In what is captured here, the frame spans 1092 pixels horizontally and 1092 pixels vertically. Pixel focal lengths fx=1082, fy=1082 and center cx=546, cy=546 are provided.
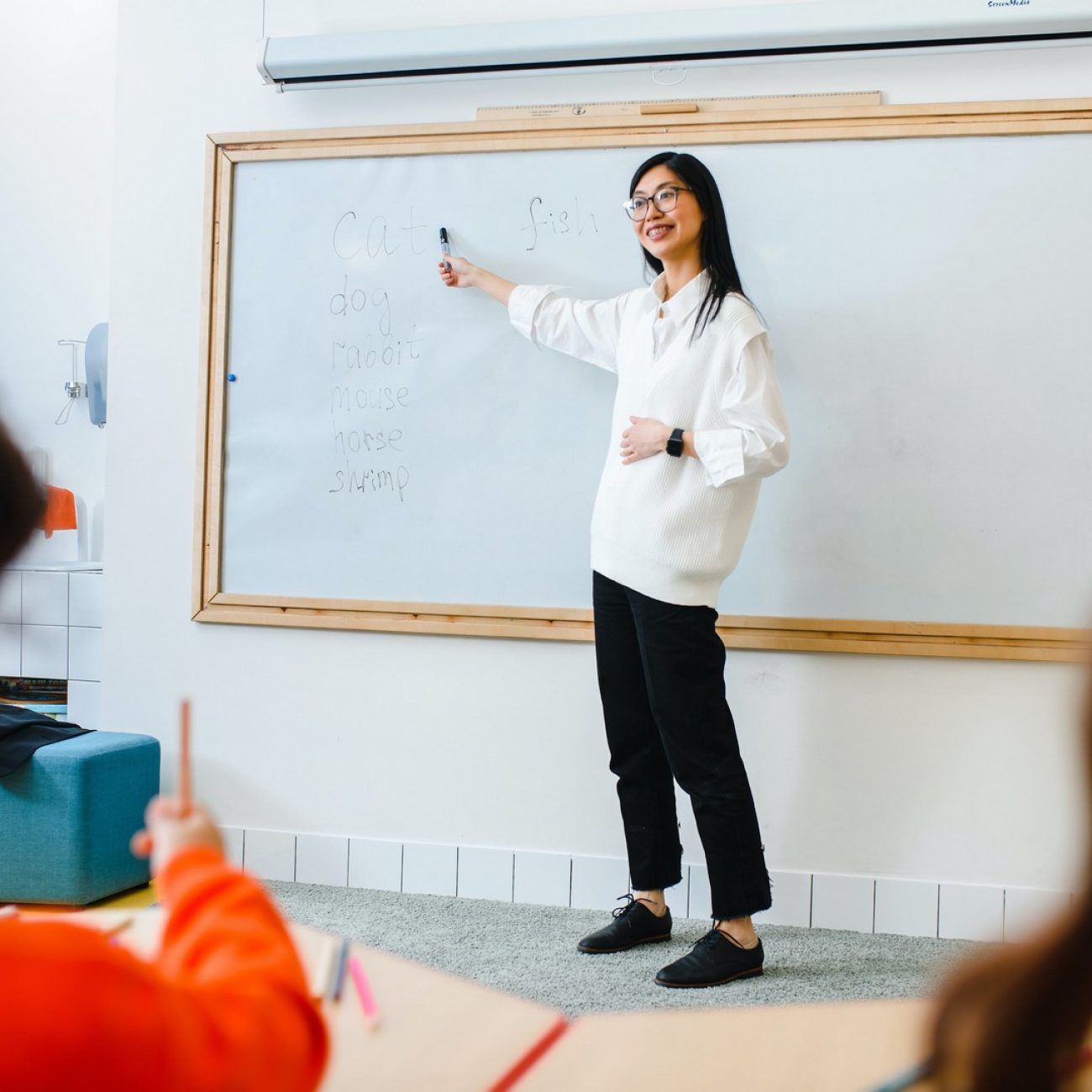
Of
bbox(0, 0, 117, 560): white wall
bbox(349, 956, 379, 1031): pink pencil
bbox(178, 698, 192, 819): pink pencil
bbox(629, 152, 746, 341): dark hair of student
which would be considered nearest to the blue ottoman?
bbox(0, 0, 117, 560): white wall

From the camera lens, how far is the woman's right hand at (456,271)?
2.67m

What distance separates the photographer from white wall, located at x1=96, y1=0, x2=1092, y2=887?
2484 millimetres

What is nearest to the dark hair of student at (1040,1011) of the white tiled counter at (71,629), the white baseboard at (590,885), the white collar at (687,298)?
the white collar at (687,298)

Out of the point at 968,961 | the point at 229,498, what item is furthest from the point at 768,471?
the point at 968,961

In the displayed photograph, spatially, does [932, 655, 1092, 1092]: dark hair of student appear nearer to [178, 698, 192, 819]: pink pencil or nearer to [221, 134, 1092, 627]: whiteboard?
[178, 698, 192, 819]: pink pencil

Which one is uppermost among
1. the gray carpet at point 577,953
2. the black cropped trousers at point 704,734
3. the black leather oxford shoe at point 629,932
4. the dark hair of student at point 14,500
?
the dark hair of student at point 14,500

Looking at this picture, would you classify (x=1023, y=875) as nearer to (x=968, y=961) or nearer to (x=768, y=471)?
Result: (x=768, y=471)

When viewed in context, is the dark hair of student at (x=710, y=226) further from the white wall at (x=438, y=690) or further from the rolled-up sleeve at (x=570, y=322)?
the white wall at (x=438, y=690)

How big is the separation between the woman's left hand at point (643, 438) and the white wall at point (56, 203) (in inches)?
78.9

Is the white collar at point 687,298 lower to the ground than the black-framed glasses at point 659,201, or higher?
lower

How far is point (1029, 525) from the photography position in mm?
2459

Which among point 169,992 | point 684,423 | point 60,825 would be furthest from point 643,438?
point 169,992

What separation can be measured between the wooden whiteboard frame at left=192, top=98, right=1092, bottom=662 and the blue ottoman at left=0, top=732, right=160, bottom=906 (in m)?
0.49

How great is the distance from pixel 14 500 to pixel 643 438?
170cm
